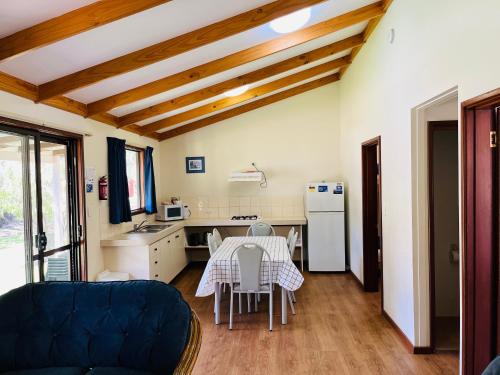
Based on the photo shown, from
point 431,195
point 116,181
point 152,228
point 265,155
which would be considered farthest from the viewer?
point 265,155

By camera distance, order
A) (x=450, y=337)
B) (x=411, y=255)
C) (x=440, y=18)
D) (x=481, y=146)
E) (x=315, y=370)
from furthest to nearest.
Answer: (x=450, y=337)
(x=411, y=255)
(x=315, y=370)
(x=440, y=18)
(x=481, y=146)

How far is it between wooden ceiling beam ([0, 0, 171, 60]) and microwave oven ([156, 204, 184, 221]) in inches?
150

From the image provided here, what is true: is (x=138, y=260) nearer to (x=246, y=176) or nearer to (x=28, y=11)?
(x=246, y=176)

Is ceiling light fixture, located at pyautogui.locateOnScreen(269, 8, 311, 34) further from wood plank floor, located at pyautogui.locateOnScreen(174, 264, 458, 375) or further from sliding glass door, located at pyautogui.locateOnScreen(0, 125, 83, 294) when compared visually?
wood plank floor, located at pyautogui.locateOnScreen(174, 264, 458, 375)

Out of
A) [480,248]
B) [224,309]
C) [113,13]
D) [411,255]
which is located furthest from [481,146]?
[224,309]

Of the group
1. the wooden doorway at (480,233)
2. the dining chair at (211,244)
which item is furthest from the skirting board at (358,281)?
the wooden doorway at (480,233)

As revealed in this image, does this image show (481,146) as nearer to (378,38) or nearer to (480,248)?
(480,248)

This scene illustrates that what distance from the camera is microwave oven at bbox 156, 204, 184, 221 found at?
19.2ft

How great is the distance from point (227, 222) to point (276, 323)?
2.39 m

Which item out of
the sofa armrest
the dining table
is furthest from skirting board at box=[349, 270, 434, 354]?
the sofa armrest

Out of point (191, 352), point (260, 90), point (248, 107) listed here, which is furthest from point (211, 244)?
point (248, 107)

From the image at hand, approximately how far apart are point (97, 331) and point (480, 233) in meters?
2.34

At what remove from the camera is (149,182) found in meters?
5.59

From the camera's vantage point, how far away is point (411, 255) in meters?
2.98
